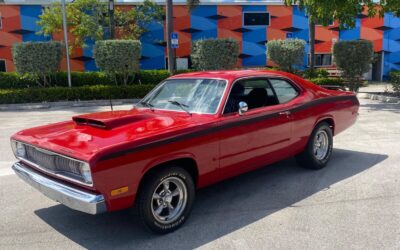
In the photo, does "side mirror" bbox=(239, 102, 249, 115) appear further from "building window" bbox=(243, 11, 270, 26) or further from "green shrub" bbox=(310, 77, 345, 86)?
"building window" bbox=(243, 11, 270, 26)

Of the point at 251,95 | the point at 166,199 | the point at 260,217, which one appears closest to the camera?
the point at 166,199

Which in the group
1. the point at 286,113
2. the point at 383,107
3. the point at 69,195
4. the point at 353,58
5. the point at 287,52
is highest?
the point at 287,52

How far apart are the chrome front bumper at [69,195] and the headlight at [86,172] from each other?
0.13 m

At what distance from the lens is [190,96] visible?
500 cm

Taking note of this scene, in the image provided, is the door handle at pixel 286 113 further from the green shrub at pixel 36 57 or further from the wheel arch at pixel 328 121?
the green shrub at pixel 36 57

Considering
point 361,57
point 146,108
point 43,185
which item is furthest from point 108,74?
point 43,185

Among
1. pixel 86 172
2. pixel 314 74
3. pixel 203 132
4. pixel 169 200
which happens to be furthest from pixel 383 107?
pixel 86 172

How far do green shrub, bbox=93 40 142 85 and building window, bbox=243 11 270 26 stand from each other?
36.6 ft

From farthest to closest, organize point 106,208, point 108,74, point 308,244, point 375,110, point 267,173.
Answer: point 108,74 < point 375,110 < point 267,173 < point 308,244 < point 106,208

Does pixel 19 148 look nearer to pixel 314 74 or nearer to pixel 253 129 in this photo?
pixel 253 129

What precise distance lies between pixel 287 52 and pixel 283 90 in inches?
564

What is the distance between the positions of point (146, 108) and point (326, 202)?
2584 millimetres

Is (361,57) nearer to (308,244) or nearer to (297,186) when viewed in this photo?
(297,186)

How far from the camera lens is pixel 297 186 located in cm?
541
